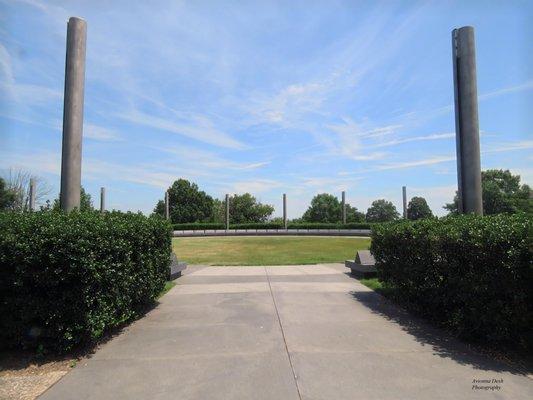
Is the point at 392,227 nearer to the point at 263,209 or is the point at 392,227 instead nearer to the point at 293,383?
the point at 293,383

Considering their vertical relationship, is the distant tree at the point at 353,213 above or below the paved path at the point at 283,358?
above

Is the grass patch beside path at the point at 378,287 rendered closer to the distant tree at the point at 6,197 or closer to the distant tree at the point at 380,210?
the distant tree at the point at 6,197

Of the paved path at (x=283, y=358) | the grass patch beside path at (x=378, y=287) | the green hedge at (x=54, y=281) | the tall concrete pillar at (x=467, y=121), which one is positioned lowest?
the paved path at (x=283, y=358)

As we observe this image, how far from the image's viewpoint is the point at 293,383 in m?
3.82

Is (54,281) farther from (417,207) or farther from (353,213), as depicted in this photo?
(353,213)

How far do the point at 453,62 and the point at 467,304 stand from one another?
18.5 ft

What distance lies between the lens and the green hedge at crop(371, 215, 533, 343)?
4.34m

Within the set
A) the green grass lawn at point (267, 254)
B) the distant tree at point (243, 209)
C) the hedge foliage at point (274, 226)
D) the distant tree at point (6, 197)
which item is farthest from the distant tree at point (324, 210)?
the green grass lawn at point (267, 254)

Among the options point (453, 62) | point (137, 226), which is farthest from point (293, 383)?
point (453, 62)

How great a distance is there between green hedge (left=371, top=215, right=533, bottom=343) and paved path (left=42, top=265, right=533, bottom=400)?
359 millimetres

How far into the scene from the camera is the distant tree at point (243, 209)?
81875 millimetres

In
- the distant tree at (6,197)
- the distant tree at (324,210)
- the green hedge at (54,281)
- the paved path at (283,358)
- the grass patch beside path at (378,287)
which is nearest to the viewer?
the paved path at (283,358)

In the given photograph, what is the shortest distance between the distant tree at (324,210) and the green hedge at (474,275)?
8512 cm

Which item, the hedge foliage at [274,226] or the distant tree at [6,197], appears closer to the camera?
the distant tree at [6,197]
